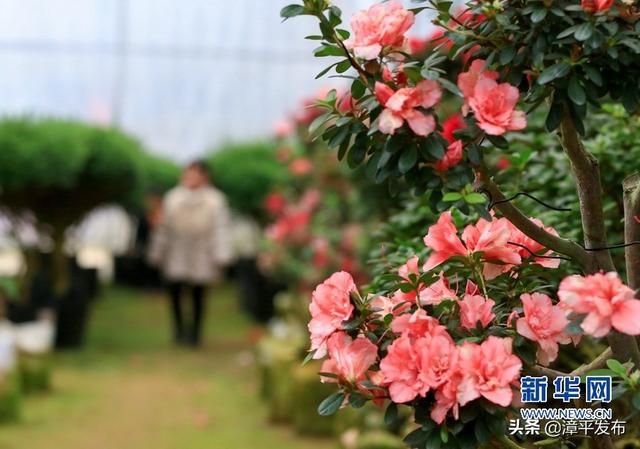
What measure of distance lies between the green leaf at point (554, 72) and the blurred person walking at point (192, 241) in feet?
20.7

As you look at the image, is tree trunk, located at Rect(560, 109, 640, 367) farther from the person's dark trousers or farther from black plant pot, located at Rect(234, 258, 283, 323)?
black plant pot, located at Rect(234, 258, 283, 323)

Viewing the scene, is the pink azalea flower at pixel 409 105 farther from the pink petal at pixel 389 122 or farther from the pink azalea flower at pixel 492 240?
the pink azalea flower at pixel 492 240

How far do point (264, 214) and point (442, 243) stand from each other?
328 inches

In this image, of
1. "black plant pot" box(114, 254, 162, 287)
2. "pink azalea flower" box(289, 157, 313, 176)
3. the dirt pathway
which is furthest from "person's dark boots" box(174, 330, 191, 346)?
"black plant pot" box(114, 254, 162, 287)

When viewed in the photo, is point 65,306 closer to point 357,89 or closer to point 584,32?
point 357,89

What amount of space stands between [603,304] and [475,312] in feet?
0.94

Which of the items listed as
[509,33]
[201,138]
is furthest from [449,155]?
[201,138]

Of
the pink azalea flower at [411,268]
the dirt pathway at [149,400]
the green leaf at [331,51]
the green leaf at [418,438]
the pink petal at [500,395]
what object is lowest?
the dirt pathway at [149,400]

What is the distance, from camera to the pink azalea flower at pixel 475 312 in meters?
1.55

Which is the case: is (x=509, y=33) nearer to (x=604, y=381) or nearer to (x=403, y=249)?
(x=604, y=381)

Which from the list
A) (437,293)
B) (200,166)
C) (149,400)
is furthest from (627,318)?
(200,166)

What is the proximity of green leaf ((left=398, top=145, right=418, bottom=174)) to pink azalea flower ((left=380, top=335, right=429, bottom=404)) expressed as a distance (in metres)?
0.26

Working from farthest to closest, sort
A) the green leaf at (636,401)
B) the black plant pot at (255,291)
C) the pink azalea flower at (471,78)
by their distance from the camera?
the black plant pot at (255,291) < the pink azalea flower at (471,78) < the green leaf at (636,401)

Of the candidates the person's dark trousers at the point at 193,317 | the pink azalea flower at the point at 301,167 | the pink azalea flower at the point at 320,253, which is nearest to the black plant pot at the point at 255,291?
the person's dark trousers at the point at 193,317
